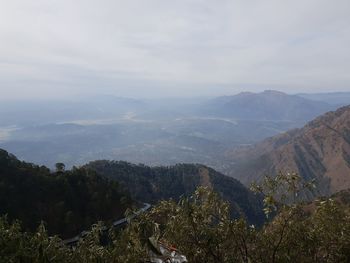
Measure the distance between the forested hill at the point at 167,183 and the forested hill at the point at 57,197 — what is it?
50234 mm

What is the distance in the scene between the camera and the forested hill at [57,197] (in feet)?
233

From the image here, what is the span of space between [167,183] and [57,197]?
102m

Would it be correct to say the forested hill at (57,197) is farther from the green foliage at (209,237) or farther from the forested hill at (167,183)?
the green foliage at (209,237)

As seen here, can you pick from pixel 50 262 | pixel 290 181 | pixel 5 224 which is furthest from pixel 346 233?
pixel 5 224

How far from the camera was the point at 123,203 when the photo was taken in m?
87.6

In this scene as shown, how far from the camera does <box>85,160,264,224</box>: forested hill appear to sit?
483ft

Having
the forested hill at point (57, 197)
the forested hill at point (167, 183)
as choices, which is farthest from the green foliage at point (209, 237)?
the forested hill at point (167, 183)

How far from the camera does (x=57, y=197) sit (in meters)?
77.6

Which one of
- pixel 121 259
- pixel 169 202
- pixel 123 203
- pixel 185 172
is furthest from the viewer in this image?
pixel 185 172

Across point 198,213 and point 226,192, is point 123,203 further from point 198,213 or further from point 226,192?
point 226,192

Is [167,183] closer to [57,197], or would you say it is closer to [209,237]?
[57,197]

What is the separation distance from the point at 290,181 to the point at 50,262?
27.0ft

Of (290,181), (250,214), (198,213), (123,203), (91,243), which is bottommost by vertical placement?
(250,214)

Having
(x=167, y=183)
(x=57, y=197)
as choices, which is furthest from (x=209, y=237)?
(x=167, y=183)
